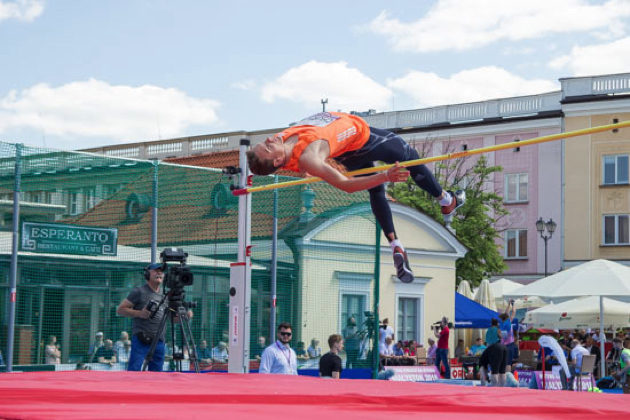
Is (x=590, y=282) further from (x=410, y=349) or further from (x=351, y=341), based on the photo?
(x=351, y=341)

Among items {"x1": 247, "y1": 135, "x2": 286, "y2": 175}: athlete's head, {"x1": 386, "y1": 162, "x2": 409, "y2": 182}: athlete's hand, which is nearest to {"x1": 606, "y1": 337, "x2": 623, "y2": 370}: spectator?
{"x1": 386, "y1": 162, "x2": 409, "y2": 182}: athlete's hand

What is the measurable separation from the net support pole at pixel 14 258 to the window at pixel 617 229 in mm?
A: 25253

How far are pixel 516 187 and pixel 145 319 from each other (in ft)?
84.4

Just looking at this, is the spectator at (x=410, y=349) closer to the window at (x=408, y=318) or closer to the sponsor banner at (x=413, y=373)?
the window at (x=408, y=318)

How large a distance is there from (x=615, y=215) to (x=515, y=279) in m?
4.17

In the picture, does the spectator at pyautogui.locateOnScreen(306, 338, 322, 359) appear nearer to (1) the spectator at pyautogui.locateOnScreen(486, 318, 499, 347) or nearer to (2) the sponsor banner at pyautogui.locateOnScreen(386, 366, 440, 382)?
(2) the sponsor banner at pyautogui.locateOnScreen(386, 366, 440, 382)

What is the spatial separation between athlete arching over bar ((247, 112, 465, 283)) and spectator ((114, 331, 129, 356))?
413cm

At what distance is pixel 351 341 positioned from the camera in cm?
1166

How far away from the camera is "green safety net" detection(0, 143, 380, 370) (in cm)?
970

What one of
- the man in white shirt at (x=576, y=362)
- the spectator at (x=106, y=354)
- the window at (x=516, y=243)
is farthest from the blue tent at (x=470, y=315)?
the window at (x=516, y=243)

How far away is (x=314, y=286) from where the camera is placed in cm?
1144

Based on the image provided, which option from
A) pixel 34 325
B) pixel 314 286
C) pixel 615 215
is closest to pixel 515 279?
pixel 615 215

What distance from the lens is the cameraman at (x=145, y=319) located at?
27.2 feet

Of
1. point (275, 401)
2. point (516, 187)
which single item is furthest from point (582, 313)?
point (275, 401)
